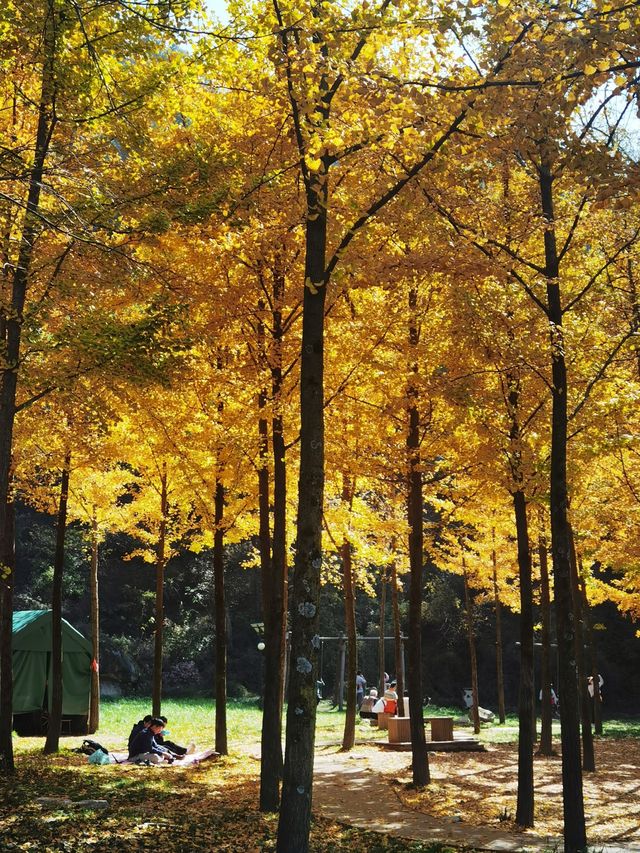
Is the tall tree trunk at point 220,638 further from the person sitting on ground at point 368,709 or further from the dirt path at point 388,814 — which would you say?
the person sitting on ground at point 368,709

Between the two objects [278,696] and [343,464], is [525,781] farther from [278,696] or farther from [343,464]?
[343,464]

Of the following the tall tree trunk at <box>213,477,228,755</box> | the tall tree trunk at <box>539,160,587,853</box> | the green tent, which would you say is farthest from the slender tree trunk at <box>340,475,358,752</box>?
the tall tree trunk at <box>539,160,587,853</box>

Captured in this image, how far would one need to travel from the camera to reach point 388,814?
31.9 ft

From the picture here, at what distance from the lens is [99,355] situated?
844cm

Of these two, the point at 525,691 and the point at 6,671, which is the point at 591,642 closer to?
the point at 525,691

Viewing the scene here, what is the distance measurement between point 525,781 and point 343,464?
532 cm

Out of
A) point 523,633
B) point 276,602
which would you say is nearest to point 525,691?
point 523,633

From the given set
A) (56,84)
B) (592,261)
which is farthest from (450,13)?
(592,261)

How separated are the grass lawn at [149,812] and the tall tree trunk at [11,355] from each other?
1127mm

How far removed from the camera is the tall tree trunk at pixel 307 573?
5.66 meters

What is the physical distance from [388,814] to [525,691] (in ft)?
7.12

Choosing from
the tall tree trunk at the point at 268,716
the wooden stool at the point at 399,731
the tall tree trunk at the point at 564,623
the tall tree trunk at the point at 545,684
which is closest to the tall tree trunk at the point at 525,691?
the tall tree trunk at the point at 564,623

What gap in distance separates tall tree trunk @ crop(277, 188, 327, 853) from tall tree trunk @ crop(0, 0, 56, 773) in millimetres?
2607

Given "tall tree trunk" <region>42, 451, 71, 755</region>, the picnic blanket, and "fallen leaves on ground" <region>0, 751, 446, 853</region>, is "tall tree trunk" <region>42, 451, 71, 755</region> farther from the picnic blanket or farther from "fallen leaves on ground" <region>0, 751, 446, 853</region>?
"fallen leaves on ground" <region>0, 751, 446, 853</region>
